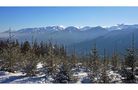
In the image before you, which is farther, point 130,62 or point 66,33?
point 66,33

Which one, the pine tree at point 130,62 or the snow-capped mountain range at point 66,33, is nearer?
the pine tree at point 130,62

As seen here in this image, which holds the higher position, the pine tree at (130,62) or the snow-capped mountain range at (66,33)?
the snow-capped mountain range at (66,33)

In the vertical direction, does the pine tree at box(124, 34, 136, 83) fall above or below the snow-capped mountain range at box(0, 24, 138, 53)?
below

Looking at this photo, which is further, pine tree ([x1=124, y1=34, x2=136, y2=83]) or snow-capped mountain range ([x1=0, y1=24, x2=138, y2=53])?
snow-capped mountain range ([x1=0, y1=24, x2=138, y2=53])

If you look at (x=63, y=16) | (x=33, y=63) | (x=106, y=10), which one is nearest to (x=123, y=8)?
(x=106, y=10)

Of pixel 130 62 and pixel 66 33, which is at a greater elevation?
pixel 66 33

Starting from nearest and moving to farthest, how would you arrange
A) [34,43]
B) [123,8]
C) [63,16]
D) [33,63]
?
[123,8] → [63,16] → [33,63] → [34,43]
